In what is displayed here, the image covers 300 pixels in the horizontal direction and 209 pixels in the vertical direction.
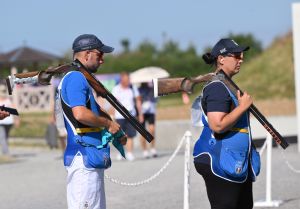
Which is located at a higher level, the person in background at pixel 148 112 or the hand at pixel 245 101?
Result: the hand at pixel 245 101

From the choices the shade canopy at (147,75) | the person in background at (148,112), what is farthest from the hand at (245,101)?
the shade canopy at (147,75)

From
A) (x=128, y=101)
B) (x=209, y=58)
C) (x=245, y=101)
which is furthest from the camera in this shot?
(x=128, y=101)

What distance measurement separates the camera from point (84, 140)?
21.5 ft

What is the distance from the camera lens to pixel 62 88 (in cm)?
658

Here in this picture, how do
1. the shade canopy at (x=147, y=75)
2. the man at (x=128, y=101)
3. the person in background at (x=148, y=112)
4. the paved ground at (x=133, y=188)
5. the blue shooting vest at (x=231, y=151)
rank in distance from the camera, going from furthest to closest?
1. the shade canopy at (x=147, y=75)
2. the person in background at (x=148, y=112)
3. the man at (x=128, y=101)
4. the paved ground at (x=133, y=188)
5. the blue shooting vest at (x=231, y=151)

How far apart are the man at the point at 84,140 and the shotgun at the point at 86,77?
6 cm

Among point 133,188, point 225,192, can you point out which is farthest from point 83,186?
point 133,188

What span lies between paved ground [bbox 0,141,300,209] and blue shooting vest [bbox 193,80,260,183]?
4.19 meters

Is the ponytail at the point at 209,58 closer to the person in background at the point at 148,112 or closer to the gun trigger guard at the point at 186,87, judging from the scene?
the gun trigger guard at the point at 186,87

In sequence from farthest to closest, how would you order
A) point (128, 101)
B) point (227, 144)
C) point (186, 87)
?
point (128, 101), point (186, 87), point (227, 144)

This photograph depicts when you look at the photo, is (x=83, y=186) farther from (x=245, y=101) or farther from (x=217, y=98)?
(x=245, y=101)

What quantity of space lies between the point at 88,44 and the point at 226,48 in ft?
3.52

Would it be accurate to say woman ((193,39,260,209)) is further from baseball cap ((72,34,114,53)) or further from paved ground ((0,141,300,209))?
paved ground ((0,141,300,209))

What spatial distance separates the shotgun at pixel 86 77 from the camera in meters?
6.59
